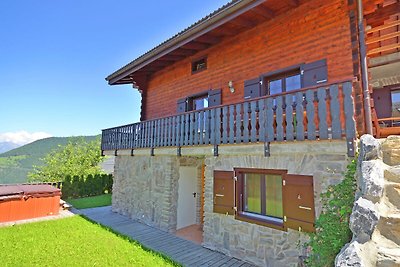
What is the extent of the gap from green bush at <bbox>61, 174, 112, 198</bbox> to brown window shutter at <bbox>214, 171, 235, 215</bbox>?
13.3m

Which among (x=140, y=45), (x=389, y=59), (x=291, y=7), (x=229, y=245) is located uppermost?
(x=140, y=45)

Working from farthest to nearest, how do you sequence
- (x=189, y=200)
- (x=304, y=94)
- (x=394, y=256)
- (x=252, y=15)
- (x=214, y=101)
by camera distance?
(x=189, y=200) → (x=214, y=101) → (x=252, y=15) → (x=304, y=94) → (x=394, y=256)

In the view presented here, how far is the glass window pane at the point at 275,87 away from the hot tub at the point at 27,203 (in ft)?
35.2

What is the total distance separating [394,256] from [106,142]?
12.7 metres

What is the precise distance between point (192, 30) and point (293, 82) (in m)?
3.61

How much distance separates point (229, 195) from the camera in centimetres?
627

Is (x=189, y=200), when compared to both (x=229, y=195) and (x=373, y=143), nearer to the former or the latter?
(x=229, y=195)

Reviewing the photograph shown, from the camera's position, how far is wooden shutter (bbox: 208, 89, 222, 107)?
26.7 feet

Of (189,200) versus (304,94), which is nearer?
(304,94)

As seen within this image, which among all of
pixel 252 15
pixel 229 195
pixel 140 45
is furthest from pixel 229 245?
pixel 140 45

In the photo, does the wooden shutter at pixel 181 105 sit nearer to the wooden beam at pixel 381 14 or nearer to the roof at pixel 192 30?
the roof at pixel 192 30

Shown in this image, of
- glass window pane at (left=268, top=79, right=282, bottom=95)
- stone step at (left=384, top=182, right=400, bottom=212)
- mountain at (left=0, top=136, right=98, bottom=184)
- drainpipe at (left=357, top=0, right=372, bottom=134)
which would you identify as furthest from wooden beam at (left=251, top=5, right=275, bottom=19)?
mountain at (left=0, top=136, right=98, bottom=184)

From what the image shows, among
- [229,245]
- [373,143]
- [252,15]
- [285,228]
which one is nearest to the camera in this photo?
[373,143]

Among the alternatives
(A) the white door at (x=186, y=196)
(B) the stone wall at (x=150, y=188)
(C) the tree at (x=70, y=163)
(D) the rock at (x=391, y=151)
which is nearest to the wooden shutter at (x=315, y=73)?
(D) the rock at (x=391, y=151)
